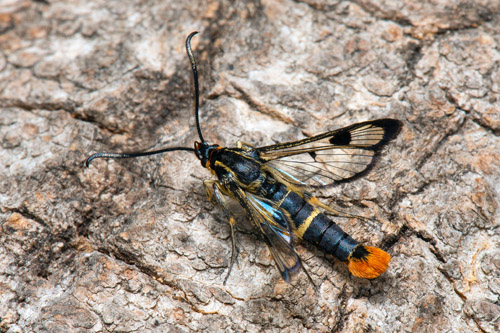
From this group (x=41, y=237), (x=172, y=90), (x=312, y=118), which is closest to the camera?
(x=41, y=237)

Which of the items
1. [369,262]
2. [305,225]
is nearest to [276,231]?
[305,225]

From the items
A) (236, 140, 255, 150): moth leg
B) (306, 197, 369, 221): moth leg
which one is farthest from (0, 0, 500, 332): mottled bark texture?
(236, 140, 255, 150): moth leg

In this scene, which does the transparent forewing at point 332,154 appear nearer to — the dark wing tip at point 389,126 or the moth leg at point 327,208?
the dark wing tip at point 389,126

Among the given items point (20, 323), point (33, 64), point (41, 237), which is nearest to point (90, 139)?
point (41, 237)

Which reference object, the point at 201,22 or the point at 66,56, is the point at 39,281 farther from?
the point at 201,22

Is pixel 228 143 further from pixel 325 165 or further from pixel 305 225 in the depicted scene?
pixel 305 225

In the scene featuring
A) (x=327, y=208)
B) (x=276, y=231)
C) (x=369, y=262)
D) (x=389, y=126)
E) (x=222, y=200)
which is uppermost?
(x=389, y=126)

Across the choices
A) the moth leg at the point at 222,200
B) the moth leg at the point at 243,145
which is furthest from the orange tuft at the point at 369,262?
the moth leg at the point at 243,145

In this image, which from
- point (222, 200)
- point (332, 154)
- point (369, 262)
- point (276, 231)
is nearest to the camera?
point (369, 262)
